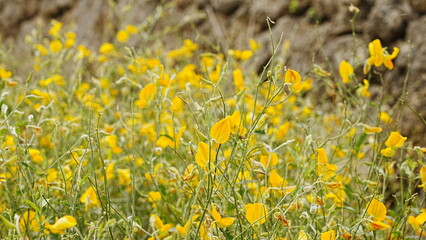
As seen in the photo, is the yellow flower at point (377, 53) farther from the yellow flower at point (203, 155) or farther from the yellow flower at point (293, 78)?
the yellow flower at point (203, 155)

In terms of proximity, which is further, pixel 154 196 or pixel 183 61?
pixel 183 61

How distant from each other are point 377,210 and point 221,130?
1.02 feet

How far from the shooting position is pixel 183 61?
2.24 metres

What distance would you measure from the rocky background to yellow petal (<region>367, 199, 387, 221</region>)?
0.35m

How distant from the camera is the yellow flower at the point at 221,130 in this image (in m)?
0.85

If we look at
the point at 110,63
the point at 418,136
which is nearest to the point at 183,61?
the point at 110,63

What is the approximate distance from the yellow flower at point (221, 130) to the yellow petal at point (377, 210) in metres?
0.28

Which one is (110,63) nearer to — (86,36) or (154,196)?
(86,36)

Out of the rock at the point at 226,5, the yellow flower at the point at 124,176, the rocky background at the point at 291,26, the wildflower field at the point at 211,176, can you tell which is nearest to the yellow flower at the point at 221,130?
the wildflower field at the point at 211,176

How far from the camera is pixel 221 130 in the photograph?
0.86 m

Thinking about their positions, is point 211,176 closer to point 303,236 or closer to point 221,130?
point 221,130

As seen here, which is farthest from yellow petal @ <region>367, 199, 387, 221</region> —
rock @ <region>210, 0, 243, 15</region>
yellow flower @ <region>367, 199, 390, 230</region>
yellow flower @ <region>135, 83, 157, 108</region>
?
rock @ <region>210, 0, 243, 15</region>

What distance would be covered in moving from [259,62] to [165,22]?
0.66m

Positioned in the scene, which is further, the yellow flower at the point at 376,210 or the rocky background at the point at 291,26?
the rocky background at the point at 291,26
